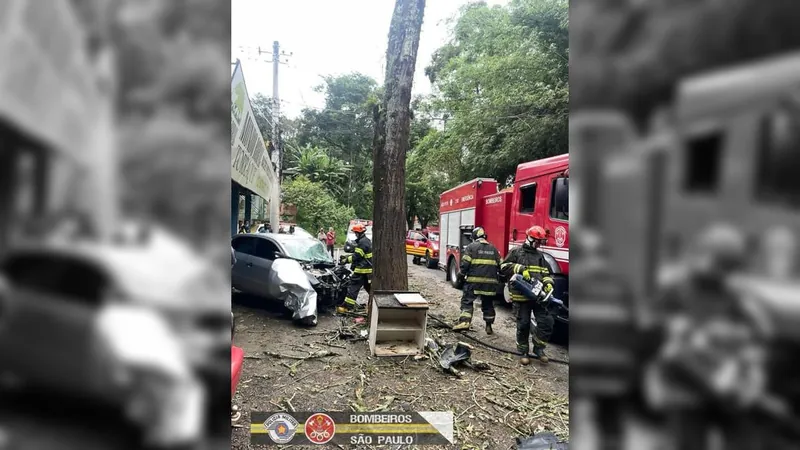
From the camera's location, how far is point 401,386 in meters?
3.92

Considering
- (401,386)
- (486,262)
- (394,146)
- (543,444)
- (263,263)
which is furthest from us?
(263,263)

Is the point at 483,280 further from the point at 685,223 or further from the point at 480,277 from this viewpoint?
the point at 685,223

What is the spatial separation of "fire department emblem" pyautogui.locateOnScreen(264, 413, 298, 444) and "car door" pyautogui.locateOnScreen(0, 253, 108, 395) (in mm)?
2003

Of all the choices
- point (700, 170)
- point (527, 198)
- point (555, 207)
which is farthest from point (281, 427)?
point (527, 198)

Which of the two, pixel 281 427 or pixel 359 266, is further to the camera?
pixel 359 266

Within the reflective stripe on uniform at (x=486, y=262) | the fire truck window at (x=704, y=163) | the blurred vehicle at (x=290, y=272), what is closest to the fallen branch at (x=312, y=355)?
the blurred vehicle at (x=290, y=272)

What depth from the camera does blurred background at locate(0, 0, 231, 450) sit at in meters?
1.07

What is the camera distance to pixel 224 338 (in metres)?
1.17

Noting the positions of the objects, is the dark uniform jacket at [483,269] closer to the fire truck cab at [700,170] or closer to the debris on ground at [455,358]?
the debris on ground at [455,358]

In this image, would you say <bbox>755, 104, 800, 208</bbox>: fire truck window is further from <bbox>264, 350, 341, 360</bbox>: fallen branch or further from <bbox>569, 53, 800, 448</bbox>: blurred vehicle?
<bbox>264, 350, 341, 360</bbox>: fallen branch

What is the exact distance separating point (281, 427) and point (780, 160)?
3.00m

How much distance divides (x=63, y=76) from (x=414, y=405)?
3.35 meters

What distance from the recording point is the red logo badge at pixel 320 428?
287 cm

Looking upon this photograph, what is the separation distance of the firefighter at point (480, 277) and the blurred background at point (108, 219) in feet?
16.1
